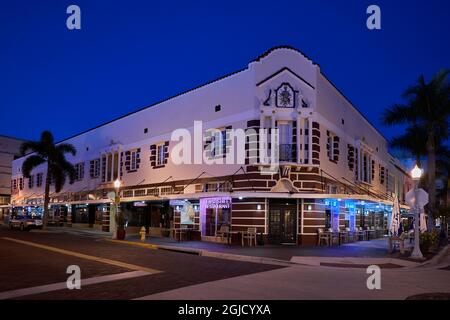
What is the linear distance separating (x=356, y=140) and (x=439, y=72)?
8.61 meters

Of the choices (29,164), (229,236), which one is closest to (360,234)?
(229,236)

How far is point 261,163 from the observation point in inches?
985

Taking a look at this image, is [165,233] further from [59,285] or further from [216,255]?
[59,285]

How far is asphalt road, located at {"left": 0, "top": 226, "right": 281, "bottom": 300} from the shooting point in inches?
433

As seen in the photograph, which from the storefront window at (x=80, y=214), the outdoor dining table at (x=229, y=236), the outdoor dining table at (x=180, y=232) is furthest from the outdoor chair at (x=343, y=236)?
the storefront window at (x=80, y=214)

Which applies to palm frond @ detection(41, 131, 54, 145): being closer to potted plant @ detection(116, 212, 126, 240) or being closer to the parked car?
the parked car

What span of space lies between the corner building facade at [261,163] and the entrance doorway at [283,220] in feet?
0.18

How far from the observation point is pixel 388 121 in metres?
28.5

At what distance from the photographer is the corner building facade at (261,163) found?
2538cm

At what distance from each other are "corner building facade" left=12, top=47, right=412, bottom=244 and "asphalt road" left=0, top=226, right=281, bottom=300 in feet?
26.3

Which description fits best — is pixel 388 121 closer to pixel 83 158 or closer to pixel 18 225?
pixel 83 158

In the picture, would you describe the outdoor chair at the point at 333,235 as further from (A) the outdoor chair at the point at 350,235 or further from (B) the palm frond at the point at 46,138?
(B) the palm frond at the point at 46,138

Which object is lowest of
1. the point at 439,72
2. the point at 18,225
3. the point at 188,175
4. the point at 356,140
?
the point at 18,225
